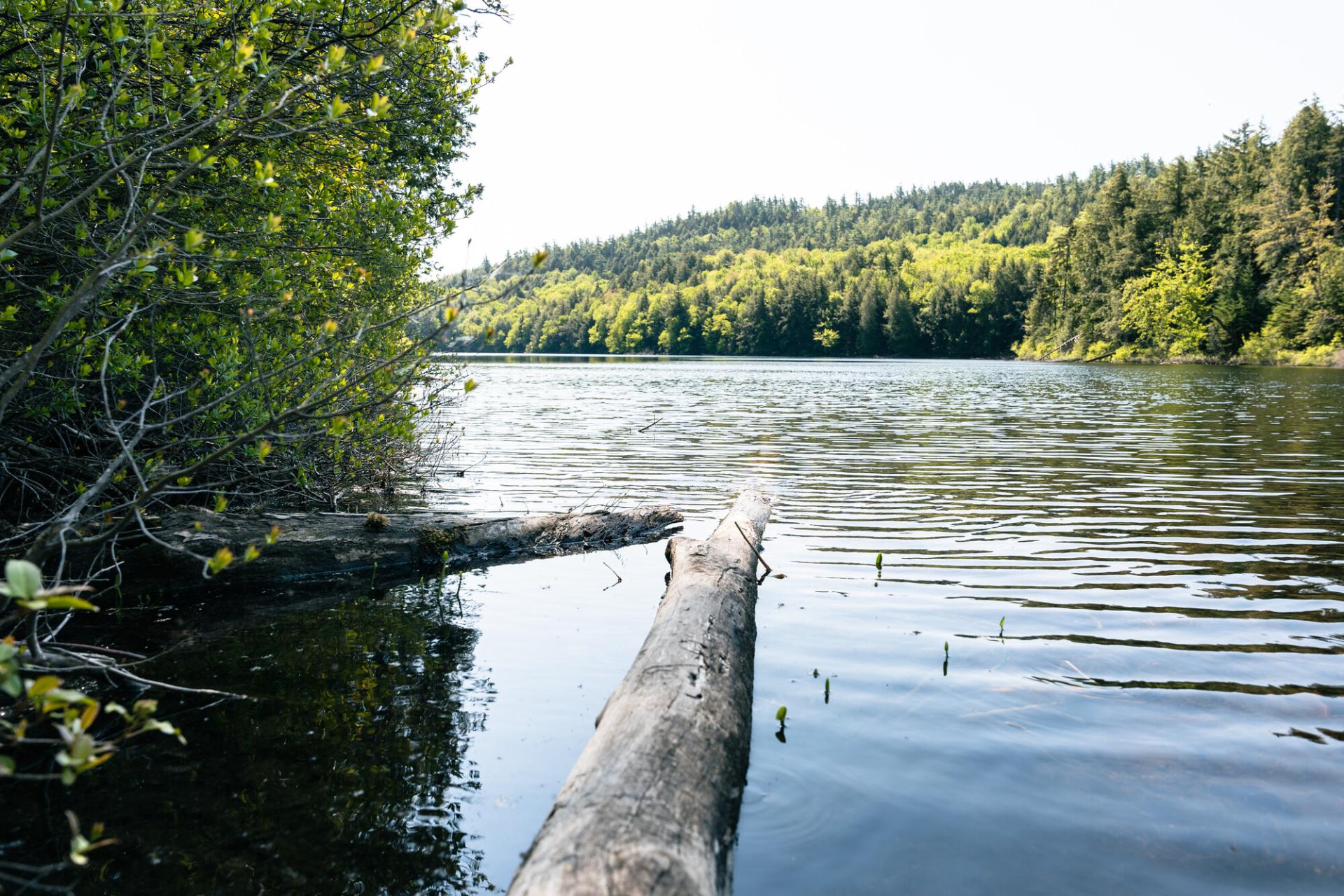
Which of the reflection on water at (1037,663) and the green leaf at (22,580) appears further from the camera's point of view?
the reflection on water at (1037,663)

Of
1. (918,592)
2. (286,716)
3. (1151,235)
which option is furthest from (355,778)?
(1151,235)

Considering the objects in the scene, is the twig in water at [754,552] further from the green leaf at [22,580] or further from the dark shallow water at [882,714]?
the green leaf at [22,580]

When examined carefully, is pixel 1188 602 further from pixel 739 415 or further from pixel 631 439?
pixel 739 415

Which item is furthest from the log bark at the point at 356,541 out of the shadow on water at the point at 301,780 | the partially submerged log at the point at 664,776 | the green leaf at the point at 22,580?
the green leaf at the point at 22,580

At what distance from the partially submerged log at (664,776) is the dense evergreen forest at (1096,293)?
2387mm

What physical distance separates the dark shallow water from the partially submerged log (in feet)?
1.19

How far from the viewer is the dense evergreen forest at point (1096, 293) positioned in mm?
73812

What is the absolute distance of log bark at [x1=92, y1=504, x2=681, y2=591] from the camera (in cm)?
860

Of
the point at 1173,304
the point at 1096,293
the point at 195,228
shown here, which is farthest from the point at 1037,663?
the point at 1096,293

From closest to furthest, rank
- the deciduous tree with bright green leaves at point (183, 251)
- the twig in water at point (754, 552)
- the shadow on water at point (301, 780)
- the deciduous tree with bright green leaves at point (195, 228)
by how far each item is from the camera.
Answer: the shadow on water at point (301, 780) → the deciduous tree with bright green leaves at point (183, 251) → the deciduous tree with bright green leaves at point (195, 228) → the twig in water at point (754, 552)

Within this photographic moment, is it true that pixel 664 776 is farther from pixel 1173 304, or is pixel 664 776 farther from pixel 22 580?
pixel 1173 304

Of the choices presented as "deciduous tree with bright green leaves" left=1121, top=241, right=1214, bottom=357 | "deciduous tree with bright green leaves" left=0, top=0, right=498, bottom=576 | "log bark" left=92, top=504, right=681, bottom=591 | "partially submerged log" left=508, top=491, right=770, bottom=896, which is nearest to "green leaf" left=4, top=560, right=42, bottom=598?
"deciduous tree with bright green leaves" left=0, top=0, right=498, bottom=576

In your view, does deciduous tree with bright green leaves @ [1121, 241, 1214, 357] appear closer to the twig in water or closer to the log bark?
the log bark

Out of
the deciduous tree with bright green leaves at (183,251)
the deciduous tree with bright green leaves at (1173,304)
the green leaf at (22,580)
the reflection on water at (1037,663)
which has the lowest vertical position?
the reflection on water at (1037,663)
